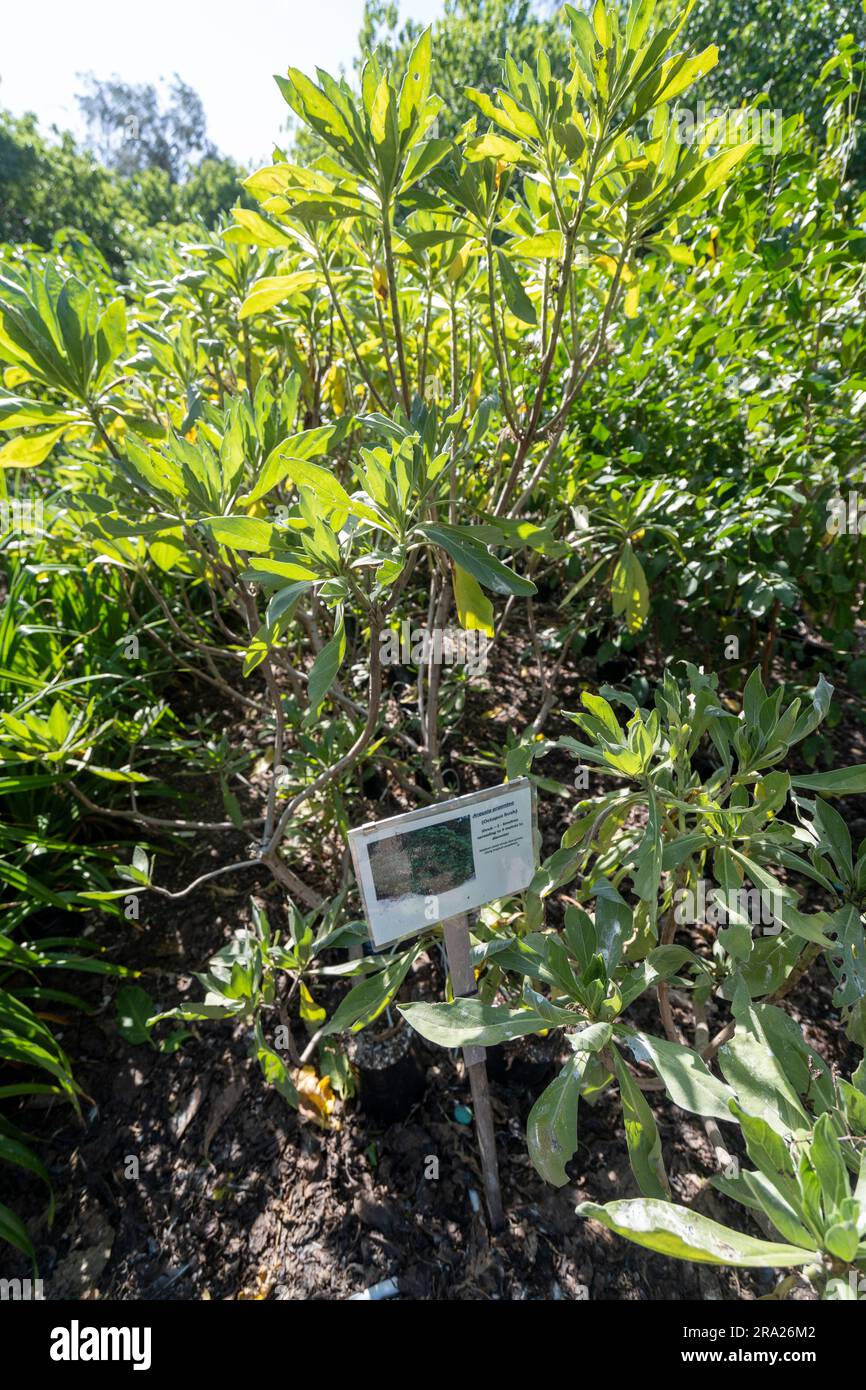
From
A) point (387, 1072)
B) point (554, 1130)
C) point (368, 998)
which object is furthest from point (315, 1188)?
Result: point (554, 1130)

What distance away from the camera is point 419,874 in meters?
1.14

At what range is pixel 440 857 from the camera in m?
1.15

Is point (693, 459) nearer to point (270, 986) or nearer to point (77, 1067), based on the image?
point (270, 986)

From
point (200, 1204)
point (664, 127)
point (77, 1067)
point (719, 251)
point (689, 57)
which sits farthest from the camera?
point (719, 251)

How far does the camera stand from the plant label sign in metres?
1.11

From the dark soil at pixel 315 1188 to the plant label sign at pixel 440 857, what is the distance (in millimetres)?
670

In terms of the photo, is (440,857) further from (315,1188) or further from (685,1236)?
(315,1188)

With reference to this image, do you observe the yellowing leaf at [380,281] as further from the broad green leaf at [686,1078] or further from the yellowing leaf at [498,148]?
the broad green leaf at [686,1078]

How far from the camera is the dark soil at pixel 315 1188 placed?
1.37 meters

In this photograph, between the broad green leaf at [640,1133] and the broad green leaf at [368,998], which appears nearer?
the broad green leaf at [640,1133]

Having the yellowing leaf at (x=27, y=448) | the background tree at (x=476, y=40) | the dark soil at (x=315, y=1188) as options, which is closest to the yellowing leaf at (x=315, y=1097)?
the dark soil at (x=315, y=1188)

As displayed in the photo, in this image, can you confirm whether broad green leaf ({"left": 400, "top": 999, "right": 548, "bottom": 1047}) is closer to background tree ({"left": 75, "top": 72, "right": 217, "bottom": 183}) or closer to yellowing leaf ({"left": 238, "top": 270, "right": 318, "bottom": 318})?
yellowing leaf ({"left": 238, "top": 270, "right": 318, "bottom": 318})
